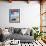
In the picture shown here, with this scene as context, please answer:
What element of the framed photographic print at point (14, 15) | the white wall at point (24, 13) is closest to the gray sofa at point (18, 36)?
the white wall at point (24, 13)

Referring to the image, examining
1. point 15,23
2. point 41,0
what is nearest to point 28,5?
point 41,0

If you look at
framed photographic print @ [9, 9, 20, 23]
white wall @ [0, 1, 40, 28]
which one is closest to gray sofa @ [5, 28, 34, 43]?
white wall @ [0, 1, 40, 28]

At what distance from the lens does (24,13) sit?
596 centimetres

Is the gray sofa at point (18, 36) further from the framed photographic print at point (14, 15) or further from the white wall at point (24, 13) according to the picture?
the framed photographic print at point (14, 15)

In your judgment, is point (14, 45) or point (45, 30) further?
point (45, 30)

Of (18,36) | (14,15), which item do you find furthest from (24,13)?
(18,36)

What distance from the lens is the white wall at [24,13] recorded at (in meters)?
5.93

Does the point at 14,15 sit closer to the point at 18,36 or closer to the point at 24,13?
the point at 24,13

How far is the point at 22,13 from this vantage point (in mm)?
5953

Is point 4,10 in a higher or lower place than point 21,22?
higher

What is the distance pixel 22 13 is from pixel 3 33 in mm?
1271

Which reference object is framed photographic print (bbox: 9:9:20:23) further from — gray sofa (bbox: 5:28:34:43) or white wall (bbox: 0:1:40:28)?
gray sofa (bbox: 5:28:34:43)

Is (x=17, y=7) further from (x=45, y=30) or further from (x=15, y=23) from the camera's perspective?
(x=45, y=30)

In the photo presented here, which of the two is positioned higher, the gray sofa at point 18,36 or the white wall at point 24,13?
the white wall at point 24,13
